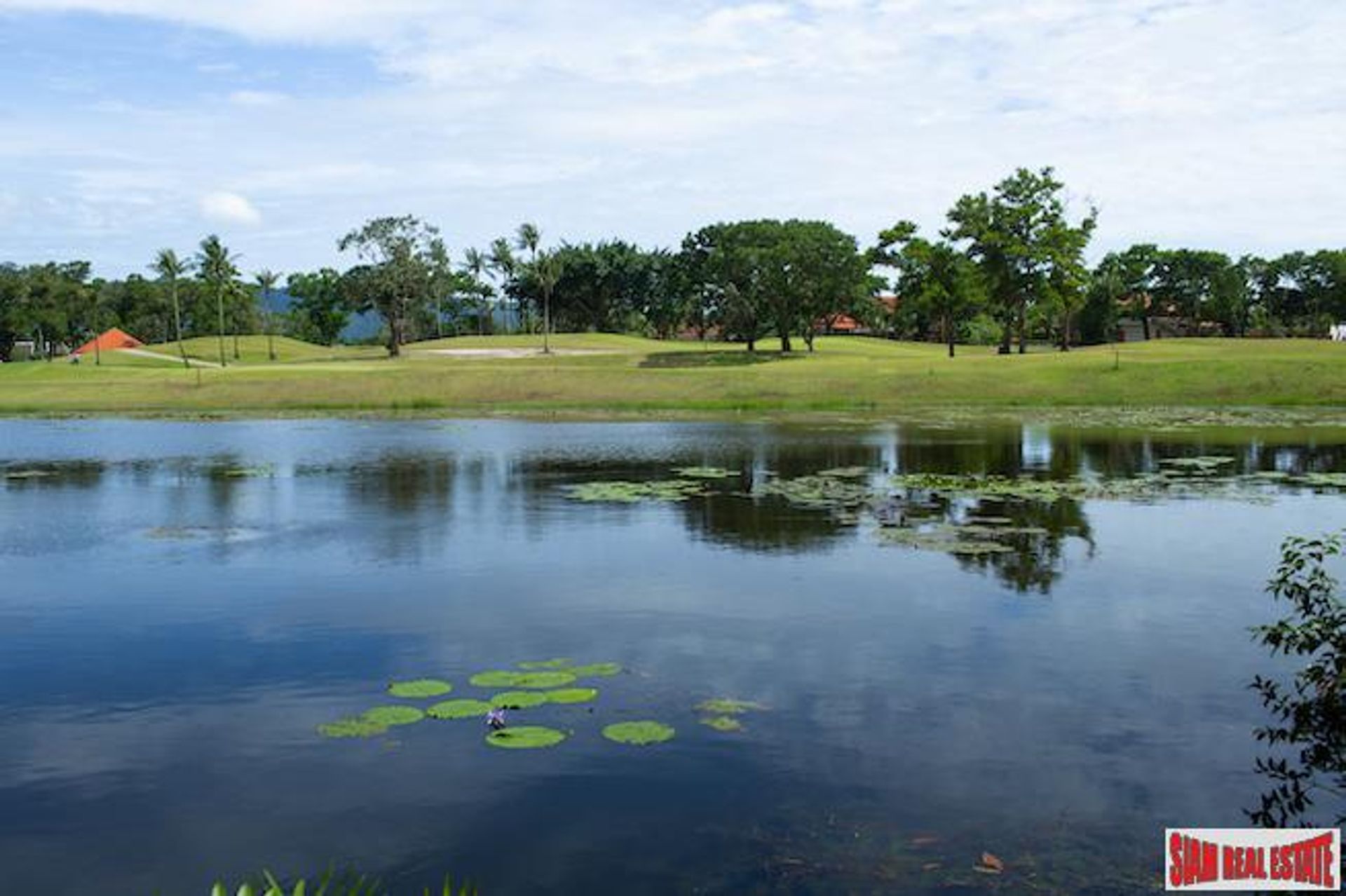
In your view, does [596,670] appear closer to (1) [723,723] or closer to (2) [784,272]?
(1) [723,723]

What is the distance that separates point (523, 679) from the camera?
1589cm

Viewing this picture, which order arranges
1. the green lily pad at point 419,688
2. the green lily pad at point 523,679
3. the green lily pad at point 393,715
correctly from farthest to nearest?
1. the green lily pad at point 523,679
2. the green lily pad at point 419,688
3. the green lily pad at point 393,715

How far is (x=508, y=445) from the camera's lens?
55.3 meters

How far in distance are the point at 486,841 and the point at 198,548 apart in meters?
18.6

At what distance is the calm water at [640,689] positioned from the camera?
10.9 m

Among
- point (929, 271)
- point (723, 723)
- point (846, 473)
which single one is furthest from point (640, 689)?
point (929, 271)

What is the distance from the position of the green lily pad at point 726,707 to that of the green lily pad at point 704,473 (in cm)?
2612

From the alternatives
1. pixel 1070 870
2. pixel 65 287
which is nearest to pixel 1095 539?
pixel 1070 870

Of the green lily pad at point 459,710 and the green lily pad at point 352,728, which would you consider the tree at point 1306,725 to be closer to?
the green lily pad at point 459,710

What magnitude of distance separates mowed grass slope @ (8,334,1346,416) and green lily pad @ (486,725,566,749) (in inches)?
2523

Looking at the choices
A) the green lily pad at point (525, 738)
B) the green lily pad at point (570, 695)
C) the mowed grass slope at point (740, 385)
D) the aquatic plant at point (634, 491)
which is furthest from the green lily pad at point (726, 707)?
the mowed grass slope at point (740, 385)

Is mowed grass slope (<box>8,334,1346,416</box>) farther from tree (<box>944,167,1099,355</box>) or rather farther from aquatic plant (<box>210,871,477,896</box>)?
aquatic plant (<box>210,871,477,896</box>)

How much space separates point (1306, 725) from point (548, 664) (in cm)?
964

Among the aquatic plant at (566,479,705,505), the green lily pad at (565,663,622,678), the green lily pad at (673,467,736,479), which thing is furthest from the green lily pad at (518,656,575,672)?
the green lily pad at (673,467,736,479)
